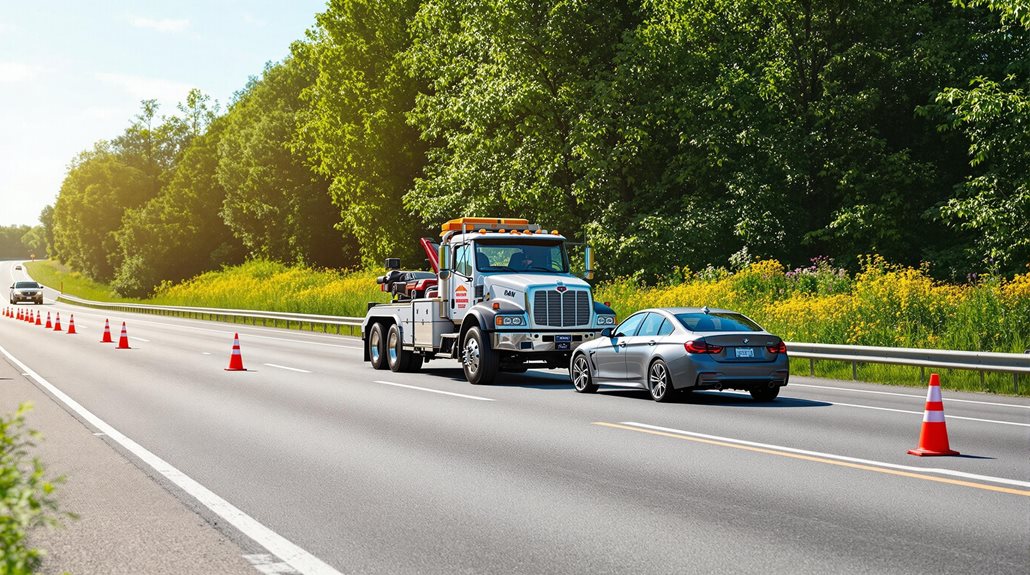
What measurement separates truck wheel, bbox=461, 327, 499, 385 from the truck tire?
9.62 feet

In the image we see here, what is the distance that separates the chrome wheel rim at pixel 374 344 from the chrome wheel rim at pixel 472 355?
4.01 metres

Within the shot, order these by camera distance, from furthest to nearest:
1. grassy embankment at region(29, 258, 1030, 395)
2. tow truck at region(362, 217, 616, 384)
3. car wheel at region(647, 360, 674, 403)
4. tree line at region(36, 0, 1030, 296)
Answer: tree line at region(36, 0, 1030, 296), grassy embankment at region(29, 258, 1030, 395), tow truck at region(362, 217, 616, 384), car wheel at region(647, 360, 674, 403)

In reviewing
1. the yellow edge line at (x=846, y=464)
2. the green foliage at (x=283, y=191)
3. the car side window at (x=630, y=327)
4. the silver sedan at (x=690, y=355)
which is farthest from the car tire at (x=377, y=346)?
the green foliage at (x=283, y=191)

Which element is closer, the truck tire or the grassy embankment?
the grassy embankment

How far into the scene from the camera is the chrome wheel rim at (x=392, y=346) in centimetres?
2189

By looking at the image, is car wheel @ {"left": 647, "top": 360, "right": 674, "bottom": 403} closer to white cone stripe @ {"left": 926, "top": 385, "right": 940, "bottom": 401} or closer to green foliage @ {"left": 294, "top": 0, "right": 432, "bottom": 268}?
white cone stripe @ {"left": 926, "top": 385, "right": 940, "bottom": 401}

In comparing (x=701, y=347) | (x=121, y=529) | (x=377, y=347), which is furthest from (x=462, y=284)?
(x=121, y=529)

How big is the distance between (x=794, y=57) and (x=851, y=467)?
2876cm

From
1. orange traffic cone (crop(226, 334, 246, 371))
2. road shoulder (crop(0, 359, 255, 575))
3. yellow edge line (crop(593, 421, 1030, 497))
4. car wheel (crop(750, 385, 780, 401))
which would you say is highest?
orange traffic cone (crop(226, 334, 246, 371))

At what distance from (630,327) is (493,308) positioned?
10.3 ft

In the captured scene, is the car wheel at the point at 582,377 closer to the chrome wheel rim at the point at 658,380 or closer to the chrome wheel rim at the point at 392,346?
the chrome wheel rim at the point at 658,380

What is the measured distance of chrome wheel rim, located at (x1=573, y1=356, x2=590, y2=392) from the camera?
1697 cm

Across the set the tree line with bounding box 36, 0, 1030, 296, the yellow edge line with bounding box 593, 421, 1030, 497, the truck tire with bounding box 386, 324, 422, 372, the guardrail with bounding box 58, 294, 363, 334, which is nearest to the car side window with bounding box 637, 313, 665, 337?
the yellow edge line with bounding box 593, 421, 1030, 497

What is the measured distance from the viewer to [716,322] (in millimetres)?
15656
